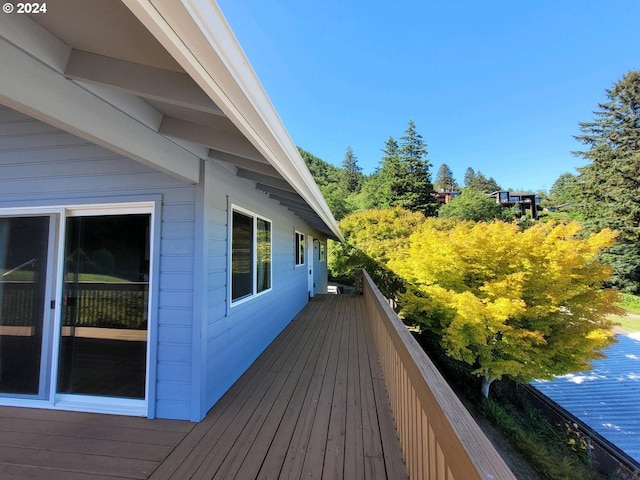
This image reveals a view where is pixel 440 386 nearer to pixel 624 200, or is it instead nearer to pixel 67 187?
pixel 67 187

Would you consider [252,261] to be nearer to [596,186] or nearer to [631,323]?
[631,323]

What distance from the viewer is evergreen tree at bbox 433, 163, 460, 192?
5719cm

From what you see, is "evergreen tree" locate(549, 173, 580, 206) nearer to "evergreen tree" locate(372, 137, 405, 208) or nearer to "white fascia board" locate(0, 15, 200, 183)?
"evergreen tree" locate(372, 137, 405, 208)

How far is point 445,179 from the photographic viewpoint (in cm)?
5844

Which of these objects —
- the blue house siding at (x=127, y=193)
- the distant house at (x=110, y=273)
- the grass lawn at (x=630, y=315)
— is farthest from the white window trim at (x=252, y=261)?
the grass lawn at (x=630, y=315)

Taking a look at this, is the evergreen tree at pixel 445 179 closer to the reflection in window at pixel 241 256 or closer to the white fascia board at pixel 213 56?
the reflection in window at pixel 241 256

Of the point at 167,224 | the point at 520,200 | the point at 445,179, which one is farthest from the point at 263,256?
the point at 445,179

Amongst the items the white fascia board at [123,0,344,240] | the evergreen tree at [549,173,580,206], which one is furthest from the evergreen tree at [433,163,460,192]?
the white fascia board at [123,0,344,240]

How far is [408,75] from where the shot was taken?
1689cm

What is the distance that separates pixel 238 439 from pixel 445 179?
64049 mm

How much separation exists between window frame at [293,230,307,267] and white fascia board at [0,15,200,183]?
495 cm

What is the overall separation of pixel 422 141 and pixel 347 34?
24443 millimetres

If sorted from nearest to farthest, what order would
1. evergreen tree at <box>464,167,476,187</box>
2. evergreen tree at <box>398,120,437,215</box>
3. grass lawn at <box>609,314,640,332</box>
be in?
grass lawn at <box>609,314,640,332</box> → evergreen tree at <box>398,120,437,215</box> → evergreen tree at <box>464,167,476,187</box>

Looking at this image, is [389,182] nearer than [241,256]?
No
